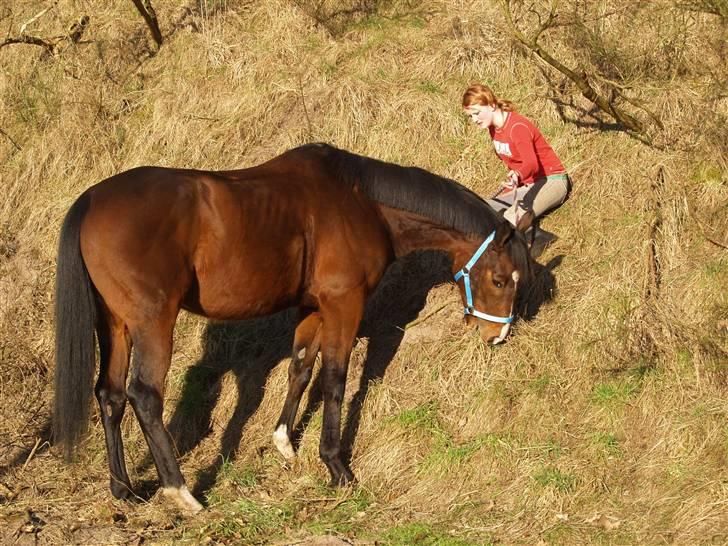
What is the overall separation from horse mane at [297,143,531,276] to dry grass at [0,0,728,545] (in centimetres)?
83

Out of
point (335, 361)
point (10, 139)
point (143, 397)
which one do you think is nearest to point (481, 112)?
point (335, 361)

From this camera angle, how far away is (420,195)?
21.8 ft

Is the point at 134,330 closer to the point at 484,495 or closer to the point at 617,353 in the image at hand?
the point at 484,495

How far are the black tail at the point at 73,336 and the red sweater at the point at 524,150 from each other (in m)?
3.39

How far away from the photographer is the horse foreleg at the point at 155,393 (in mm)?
Answer: 5684

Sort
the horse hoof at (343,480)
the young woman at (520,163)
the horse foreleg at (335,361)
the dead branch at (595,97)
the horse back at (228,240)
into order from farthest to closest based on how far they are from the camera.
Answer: the dead branch at (595,97) < the young woman at (520,163) < the horse foreleg at (335,361) < the horse hoof at (343,480) < the horse back at (228,240)

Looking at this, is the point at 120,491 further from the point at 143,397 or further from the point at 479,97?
the point at 479,97

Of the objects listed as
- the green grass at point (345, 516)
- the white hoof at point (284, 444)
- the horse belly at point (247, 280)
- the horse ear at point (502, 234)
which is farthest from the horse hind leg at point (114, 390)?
A: the horse ear at point (502, 234)

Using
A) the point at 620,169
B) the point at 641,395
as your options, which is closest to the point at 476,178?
the point at 620,169

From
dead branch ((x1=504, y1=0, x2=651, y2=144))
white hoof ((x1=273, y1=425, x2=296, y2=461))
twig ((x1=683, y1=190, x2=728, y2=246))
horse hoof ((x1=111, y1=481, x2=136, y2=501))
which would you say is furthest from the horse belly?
twig ((x1=683, y1=190, x2=728, y2=246))

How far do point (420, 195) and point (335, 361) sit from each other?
52.7 inches

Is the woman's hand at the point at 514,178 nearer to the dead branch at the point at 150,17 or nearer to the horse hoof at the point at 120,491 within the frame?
the horse hoof at the point at 120,491

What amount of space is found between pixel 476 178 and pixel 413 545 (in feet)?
12.9

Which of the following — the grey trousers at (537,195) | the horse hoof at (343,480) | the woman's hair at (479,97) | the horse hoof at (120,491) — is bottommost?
the horse hoof at (343,480)
